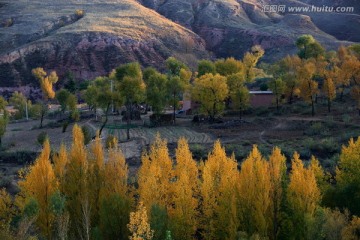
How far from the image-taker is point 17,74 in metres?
96.8

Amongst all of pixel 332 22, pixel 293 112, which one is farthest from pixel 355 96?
pixel 332 22

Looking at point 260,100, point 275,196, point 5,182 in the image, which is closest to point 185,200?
point 275,196

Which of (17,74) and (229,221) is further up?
(229,221)

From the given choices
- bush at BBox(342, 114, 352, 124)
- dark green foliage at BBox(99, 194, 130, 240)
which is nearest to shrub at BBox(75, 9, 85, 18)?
bush at BBox(342, 114, 352, 124)

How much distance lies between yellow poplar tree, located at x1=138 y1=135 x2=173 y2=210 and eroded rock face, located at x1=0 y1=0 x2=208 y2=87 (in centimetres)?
8201

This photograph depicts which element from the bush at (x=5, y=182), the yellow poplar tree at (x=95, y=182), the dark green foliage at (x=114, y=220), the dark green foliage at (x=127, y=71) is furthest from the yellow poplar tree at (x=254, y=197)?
the dark green foliage at (x=127, y=71)

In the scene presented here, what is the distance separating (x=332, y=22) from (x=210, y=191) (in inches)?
5125

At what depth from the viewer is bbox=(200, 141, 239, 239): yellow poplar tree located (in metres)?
19.0

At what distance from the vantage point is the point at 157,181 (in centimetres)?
2012

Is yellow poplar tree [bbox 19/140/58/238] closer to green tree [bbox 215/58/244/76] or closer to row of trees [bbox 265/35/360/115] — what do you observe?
row of trees [bbox 265/35/360/115]

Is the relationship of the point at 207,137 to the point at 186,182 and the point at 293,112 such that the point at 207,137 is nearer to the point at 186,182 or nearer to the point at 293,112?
the point at 293,112

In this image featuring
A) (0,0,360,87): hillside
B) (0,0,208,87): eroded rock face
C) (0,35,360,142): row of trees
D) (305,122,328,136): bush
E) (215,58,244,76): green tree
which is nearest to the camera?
(305,122,328,136): bush

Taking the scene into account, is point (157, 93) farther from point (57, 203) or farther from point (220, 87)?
point (57, 203)

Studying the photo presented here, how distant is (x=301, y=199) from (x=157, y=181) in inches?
266
